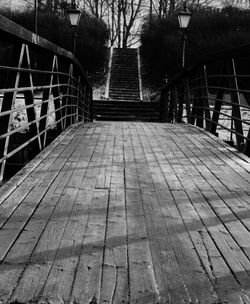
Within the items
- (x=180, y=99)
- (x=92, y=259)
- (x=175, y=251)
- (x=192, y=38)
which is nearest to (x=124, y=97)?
(x=192, y=38)

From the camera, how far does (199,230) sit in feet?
9.12

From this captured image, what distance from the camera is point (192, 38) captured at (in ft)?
85.1

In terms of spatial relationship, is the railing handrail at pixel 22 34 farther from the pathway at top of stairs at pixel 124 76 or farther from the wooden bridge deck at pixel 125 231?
the pathway at top of stairs at pixel 124 76

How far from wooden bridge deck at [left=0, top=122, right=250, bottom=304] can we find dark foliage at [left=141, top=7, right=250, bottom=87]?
66.7 feet

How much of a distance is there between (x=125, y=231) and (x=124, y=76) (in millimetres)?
22809

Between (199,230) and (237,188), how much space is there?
109 cm

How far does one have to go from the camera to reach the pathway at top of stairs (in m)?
22.1

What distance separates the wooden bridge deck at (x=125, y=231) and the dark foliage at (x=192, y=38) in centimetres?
2032

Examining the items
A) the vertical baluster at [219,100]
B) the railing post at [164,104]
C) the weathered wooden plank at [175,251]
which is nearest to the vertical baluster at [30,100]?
the weathered wooden plank at [175,251]

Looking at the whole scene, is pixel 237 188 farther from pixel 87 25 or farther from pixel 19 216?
pixel 87 25

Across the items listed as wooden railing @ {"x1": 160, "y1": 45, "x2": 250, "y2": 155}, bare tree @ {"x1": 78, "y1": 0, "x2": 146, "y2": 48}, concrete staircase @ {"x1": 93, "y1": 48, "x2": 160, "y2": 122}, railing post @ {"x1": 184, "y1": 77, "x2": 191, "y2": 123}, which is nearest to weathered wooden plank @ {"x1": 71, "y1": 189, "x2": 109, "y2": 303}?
wooden railing @ {"x1": 160, "y1": 45, "x2": 250, "y2": 155}

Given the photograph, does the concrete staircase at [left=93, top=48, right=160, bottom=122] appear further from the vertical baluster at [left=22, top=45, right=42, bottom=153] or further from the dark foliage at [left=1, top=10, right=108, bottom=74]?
the vertical baluster at [left=22, top=45, right=42, bottom=153]

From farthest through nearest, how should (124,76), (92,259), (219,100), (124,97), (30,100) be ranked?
(124,76) → (124,97) → (219,100) → (30,100) → (92,259)

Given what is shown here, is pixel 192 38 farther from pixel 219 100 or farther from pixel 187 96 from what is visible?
→ pixel 219 100
